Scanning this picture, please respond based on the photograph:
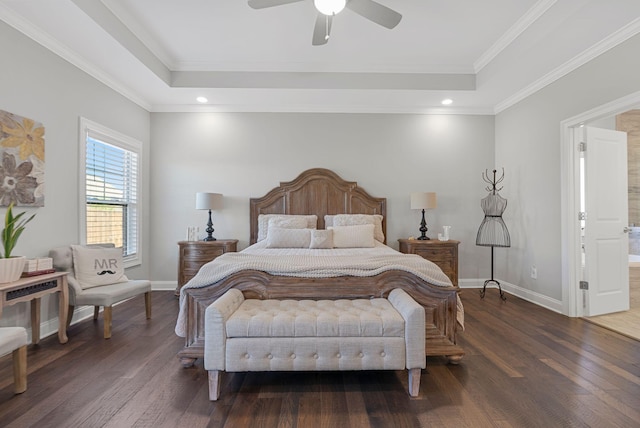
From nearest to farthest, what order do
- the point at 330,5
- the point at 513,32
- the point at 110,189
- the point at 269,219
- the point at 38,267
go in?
the point at 330,5, the point at 38,267, the point at 513,32, the point at 110,189, the point at 269,219

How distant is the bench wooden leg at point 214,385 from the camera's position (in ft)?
6.49

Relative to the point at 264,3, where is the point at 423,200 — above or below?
below

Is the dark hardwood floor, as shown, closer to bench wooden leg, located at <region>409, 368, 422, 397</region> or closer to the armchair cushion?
bench wooden leg, located at <region>409, 368, 422, 397</region>

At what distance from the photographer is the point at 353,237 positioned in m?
4.13

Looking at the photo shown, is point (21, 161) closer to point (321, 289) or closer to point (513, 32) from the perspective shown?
point (321, 289)

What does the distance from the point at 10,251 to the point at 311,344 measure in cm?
250

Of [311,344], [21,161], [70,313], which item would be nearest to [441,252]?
[311,344]

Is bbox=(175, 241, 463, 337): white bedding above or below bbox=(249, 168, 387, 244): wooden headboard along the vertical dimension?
below

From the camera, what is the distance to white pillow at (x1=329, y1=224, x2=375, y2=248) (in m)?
4.11

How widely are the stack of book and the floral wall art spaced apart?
0.51 m

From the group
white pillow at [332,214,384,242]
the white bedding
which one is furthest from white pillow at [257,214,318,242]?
the white bedding

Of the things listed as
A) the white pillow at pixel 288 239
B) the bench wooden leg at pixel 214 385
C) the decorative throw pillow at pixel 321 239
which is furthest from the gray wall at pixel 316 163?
the bench wooden leg at pixel 214 385

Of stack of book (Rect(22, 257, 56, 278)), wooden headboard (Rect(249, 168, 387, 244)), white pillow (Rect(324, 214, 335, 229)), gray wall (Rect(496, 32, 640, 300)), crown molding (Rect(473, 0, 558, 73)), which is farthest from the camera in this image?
wooden headboard (Rect(249, 168, 387, 244))

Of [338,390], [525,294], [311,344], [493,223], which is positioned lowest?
[338,390]
